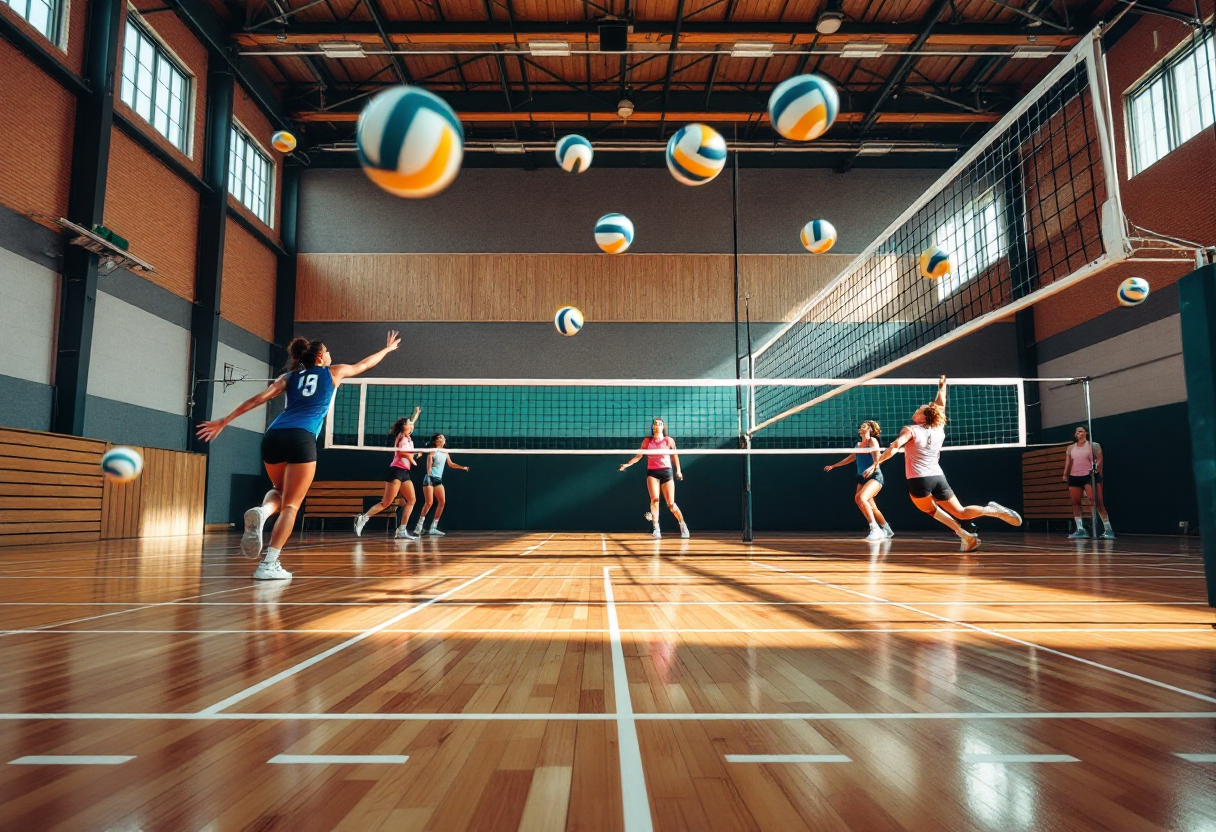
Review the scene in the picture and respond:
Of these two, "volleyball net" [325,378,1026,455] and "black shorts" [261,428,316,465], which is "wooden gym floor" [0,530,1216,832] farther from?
"volleyball net" [325,378,1026,455]

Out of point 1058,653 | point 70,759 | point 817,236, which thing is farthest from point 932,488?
point 70,759

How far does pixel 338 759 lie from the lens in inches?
64.1

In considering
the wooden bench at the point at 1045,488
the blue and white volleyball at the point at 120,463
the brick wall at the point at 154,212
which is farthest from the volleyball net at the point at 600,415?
the blue and white volleyball at the point at 120,463

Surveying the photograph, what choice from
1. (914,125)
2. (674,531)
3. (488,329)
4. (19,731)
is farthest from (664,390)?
(19,731)

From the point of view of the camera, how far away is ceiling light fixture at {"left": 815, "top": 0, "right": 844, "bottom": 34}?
12.9 m

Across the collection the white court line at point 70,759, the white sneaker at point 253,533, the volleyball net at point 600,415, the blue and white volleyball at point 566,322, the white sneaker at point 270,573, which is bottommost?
the white sneaker at point 270,573

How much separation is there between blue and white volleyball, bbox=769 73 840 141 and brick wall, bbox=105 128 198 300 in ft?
34.0

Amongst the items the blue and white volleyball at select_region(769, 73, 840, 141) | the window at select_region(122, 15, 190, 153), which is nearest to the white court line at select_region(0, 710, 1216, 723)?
the blue and white volleyball at select_region(769, 73, 840, 141)

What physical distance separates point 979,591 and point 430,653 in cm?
376

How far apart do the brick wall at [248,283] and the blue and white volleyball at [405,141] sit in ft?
41.8

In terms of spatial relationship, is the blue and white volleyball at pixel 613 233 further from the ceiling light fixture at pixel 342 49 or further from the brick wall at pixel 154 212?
the brick wall at pixel 154 212

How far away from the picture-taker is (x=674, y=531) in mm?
16094

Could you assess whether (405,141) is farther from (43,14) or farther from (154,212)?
(154,212)

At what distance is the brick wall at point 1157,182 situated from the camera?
11266 mm
